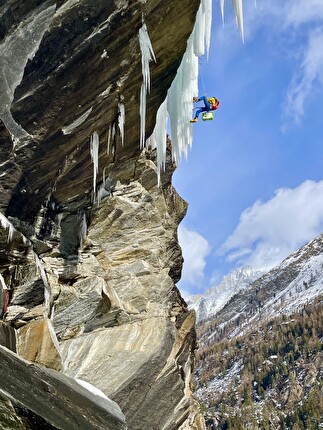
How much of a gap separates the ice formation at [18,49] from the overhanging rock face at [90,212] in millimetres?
26

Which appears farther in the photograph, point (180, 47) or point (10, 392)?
point (180, 47)

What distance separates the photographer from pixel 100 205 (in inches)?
832

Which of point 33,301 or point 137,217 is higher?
point 137,217

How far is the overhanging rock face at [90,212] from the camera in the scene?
12906 millimetres

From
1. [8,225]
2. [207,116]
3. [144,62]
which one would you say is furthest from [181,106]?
[8,225]

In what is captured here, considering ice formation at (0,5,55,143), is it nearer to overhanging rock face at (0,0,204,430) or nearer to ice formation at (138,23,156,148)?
overhanging rock face at (0,0,204,430)

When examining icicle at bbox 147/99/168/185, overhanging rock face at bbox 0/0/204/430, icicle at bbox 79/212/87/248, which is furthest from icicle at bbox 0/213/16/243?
icicle at bbox 147/99/168/185

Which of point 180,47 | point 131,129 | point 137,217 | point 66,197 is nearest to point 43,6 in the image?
point 180,47

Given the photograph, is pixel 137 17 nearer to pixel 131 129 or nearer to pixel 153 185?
pixel 131 129

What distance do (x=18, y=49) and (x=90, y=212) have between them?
9.19 metres

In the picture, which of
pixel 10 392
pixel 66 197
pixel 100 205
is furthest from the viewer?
pixel 100 205

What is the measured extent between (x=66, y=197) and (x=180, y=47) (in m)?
7.59

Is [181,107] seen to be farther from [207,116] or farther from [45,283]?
[45,283]

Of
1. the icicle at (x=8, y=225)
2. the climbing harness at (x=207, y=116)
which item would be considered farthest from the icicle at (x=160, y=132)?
the icicle at (x=8, y=225)
